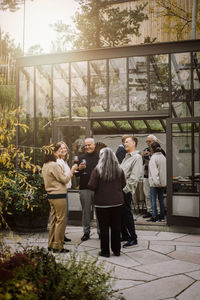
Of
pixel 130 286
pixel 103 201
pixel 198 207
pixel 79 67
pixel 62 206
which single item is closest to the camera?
pixel 130 286

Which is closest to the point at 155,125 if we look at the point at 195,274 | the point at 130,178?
the point at 130,178

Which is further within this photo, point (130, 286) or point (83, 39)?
point (83, 39)

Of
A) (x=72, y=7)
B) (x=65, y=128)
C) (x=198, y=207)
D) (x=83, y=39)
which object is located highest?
(x=72, y=7)

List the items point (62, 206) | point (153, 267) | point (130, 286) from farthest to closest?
point (62, 206)
point (153, 267)
point (130, 286)

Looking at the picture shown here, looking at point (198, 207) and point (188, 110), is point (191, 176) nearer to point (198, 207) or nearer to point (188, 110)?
point (198, 207)

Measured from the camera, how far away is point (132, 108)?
8602 millimetres

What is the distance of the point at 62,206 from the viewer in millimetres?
5949

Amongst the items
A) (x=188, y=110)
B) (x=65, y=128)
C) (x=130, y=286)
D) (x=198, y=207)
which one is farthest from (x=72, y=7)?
(x=130, y=286)

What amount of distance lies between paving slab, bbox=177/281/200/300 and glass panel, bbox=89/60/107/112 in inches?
208

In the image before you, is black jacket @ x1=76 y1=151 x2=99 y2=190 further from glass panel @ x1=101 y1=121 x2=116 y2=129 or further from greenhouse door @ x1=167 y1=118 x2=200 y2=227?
glass panel @ x1=101 y1=121 x2=116 y2=129

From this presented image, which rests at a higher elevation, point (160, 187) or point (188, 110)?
point (188, 110)

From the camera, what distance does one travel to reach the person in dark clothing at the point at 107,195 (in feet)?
18.3

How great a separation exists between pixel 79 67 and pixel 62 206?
175 inches

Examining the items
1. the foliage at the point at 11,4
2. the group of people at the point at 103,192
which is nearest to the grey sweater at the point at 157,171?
the group of people at the point at 103,192
